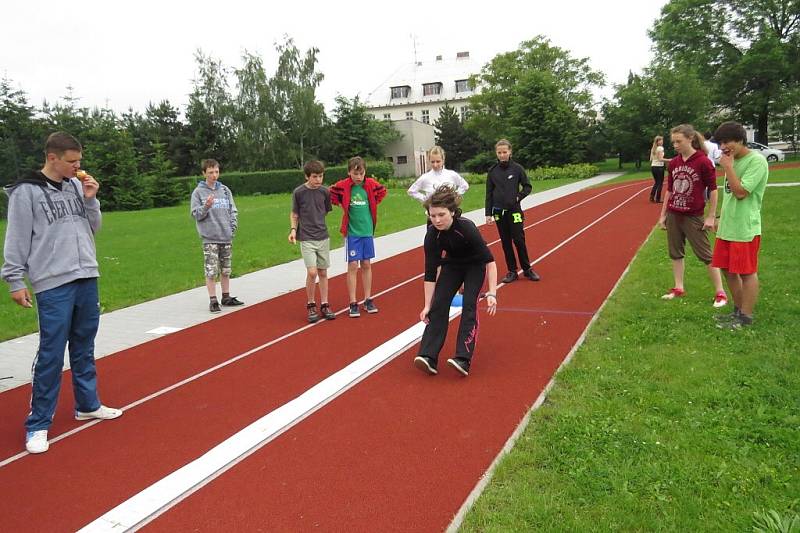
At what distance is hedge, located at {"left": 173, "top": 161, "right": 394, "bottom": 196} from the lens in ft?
145

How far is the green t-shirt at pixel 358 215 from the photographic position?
24.3ft

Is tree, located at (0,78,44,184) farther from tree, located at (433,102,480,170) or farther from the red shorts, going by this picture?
the red shorts

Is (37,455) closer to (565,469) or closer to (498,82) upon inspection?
(565,469)

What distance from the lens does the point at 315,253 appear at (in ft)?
24.4

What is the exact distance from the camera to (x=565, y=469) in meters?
3.40

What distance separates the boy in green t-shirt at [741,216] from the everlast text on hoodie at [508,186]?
3231mm

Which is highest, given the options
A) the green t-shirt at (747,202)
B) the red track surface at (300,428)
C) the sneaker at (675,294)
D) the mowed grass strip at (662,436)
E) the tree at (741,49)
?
the tree at (741,49)

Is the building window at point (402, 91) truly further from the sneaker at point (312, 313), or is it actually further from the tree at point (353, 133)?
the sneaker at point (312, 313)

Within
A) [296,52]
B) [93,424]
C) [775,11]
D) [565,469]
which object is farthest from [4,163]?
[775,11]

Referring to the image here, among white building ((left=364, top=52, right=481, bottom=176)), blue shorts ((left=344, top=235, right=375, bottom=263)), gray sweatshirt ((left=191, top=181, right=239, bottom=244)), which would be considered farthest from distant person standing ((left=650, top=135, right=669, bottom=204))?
white building ((left=364, top=52, right=481, bottom=176))

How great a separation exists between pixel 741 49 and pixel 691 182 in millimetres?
48594

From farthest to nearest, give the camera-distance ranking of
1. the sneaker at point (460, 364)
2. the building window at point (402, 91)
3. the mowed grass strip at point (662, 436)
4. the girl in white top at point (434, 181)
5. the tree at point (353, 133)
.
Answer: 1. the building window at point (402, 91)
2. the tree at point (353, 133)
3. the girl in white top at point (434, 181)
4. the sneaker at point (460, 364)
5. the mowed grass strip at point (662, 436)

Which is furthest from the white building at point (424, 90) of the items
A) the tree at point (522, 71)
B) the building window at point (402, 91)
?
the tree at point (522, 71)

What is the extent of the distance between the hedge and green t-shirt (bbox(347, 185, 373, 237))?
118ft
